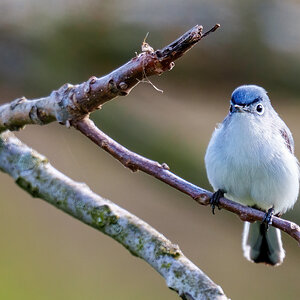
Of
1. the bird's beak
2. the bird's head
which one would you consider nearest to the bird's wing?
the bird's head

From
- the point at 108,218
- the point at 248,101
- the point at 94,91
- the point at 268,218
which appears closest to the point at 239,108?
the point at 248,101

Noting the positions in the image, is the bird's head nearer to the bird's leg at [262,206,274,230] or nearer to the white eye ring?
the white eye ring

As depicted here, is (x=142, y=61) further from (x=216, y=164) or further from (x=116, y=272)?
(x=116, y=272)

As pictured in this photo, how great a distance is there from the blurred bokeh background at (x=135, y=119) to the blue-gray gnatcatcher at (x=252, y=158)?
0.72 meters

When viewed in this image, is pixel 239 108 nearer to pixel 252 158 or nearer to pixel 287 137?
pixel 252 158

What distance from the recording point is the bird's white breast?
248 centimetres

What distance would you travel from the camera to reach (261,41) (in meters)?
3.58

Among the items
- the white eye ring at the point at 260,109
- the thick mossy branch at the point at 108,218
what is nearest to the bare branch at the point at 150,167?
the thick mossy branch at the point at 108,218

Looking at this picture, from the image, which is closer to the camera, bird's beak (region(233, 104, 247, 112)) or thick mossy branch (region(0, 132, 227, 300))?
thick mossy branch (region(0, 132, 227, 300))

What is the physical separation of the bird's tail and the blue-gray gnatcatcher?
0.21 meters

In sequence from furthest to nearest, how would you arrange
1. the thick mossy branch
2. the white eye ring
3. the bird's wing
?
the bird's wing
the white eye ring
the thick mossy branch

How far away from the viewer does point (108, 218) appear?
1.94 meters

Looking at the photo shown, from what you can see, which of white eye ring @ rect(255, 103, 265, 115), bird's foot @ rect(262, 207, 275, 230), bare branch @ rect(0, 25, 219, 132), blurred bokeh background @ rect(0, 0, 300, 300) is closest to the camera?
bare branch @ rect(0, 25, 219, 132)

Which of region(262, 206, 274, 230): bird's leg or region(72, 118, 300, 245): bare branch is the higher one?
region(262, 206, 274, 230): bird's leg
